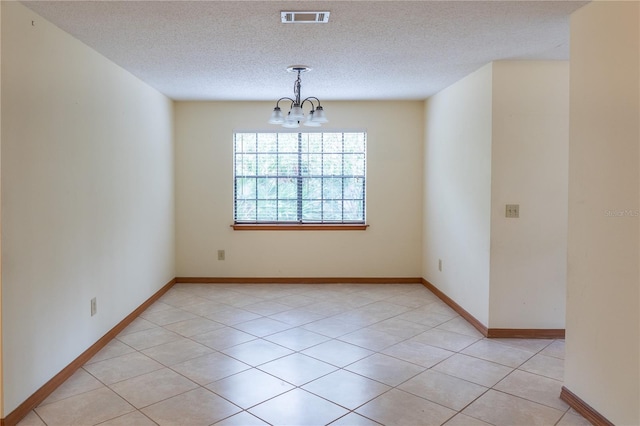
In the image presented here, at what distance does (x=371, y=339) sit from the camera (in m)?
3.81

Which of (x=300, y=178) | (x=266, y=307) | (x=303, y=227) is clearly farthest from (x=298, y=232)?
(x=266, y=307)

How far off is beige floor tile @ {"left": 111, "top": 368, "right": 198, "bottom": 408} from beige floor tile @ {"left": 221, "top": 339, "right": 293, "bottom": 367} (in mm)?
484

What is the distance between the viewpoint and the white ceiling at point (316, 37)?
8.60 ft

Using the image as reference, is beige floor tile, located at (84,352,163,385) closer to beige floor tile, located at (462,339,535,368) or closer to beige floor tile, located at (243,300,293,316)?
beige floor tile, located at (243,300,293,316)

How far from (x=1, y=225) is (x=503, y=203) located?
3.42m

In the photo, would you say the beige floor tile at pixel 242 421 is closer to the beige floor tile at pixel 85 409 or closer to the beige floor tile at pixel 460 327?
the beige floor tile at pixel 85 409

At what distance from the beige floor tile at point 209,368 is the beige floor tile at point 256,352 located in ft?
0.25

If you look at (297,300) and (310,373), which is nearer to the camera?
(310,373)

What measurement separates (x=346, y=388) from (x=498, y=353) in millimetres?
1339

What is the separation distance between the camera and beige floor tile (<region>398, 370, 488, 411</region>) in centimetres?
272

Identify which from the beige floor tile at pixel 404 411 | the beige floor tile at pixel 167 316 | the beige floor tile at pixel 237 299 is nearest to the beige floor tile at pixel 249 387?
the beige floor tile at pixel 404 411

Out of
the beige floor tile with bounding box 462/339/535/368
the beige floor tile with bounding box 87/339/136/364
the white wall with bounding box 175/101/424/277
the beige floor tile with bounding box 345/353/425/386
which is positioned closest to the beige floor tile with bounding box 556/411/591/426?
the beige floor tile with bounding box 462/339/535/368

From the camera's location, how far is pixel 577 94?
105 inches

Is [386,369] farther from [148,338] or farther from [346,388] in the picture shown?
[148,338]
